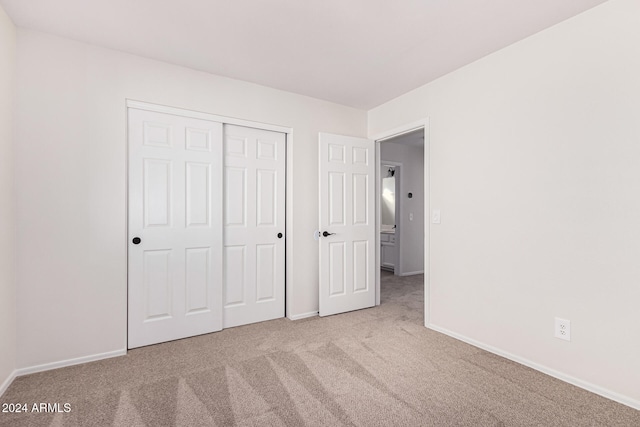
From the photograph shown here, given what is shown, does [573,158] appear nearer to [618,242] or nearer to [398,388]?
[618,242]

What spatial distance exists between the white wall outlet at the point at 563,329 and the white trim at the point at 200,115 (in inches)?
114

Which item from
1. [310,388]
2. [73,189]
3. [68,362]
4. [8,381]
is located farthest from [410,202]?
[8,381]

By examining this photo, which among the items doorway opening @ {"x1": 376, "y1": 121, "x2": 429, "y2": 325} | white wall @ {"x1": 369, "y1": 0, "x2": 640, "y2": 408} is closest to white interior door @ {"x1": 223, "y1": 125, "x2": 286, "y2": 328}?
white wall @ {"x1": 369, "y1": 0, "x2": 640, "y2": 408}

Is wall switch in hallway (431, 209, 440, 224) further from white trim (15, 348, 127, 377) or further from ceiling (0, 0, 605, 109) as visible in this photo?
white trim (15, 348, 127, 377)

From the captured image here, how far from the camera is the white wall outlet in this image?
2.09m

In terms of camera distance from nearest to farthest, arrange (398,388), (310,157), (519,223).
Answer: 1. (398,388)
2. (519,223)
3. (310,157)

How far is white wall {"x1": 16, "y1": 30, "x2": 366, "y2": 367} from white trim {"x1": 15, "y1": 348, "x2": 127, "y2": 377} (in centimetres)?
3

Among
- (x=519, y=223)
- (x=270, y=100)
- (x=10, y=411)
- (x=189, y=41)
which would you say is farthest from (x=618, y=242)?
(x=10, y=411)

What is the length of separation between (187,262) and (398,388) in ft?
6.70

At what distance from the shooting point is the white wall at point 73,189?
2.23 meters

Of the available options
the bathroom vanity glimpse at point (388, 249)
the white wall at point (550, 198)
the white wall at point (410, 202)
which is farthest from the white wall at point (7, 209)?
the bathroom vanity glimpse at point (388, 249)

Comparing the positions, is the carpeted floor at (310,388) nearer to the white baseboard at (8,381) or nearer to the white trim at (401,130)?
the white baseboard at (8,381)

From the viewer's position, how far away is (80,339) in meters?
2.38

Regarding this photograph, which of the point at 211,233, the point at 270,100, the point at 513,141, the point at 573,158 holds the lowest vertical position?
the point at 211,233
